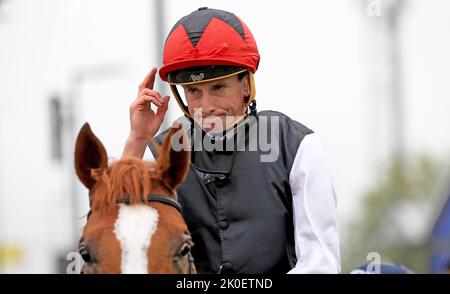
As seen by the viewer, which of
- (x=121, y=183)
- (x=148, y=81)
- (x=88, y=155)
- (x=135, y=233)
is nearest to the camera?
(x=135, y=233)

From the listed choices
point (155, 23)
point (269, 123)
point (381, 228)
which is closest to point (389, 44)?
point (381, 228)

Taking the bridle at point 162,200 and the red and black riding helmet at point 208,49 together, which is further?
the red and black riding helmet at point 208,49

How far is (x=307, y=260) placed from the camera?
14.6ft

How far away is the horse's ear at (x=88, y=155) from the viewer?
4.20 meters

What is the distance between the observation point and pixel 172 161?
4234 mm

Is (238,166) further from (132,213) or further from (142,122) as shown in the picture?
(132,213)

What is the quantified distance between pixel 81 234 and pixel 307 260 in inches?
36.7

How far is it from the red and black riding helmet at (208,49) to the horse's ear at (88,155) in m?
0.65

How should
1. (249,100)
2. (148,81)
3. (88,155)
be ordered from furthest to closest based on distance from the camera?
(148,81) < (249,100) < (88,155)

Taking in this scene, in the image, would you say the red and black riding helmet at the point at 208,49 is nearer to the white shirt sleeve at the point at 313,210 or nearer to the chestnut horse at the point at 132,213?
the white shirt sleeve at the point at 313,210

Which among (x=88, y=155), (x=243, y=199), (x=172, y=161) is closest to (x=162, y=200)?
(x=172, y=161)

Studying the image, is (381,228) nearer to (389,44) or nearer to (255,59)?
(389,44)

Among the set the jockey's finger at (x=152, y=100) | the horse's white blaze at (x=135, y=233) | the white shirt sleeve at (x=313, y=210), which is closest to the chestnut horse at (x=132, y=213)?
the horse's white blaze at (x=135, y=233)

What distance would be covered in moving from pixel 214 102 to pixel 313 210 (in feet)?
2.05
